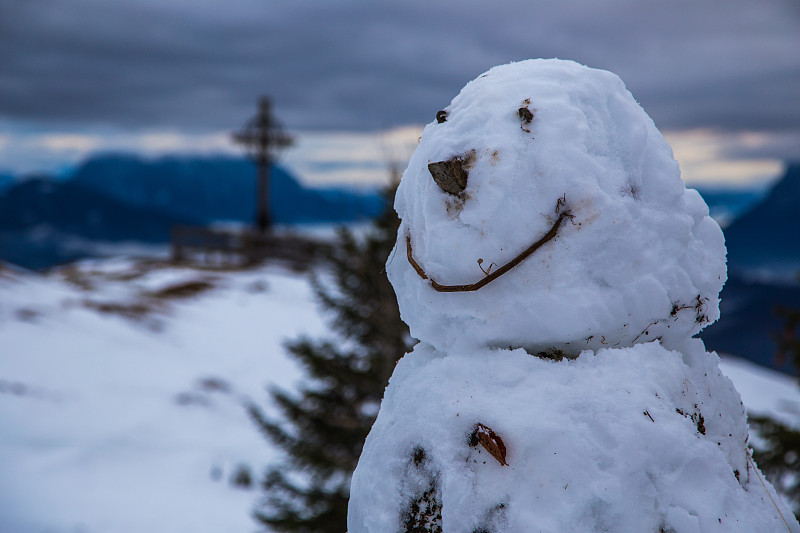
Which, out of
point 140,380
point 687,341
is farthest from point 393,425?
point 140,380

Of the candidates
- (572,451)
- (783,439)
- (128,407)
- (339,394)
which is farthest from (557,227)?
(128,407)

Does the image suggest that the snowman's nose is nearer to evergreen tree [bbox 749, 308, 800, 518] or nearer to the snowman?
the snowman

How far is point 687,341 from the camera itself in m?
1.68

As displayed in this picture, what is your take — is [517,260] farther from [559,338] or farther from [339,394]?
[339,394]

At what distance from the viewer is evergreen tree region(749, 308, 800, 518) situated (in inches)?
258

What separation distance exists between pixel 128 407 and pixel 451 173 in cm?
1074

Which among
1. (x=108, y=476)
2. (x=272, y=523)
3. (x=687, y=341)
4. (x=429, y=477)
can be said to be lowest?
(x=108, y=476)

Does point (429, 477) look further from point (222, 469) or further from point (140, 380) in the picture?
point (140, 380)

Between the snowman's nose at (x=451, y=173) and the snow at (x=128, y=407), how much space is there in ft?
23.5

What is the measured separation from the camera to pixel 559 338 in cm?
148

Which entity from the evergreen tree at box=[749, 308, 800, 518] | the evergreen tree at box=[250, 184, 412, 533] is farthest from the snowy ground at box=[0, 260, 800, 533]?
the evergreen tree at box=[749, 308, 800, 518]

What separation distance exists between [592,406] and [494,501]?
1.12 ft

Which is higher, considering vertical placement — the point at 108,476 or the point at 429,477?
the point at 429,477

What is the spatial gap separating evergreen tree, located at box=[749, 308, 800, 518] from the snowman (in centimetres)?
603
